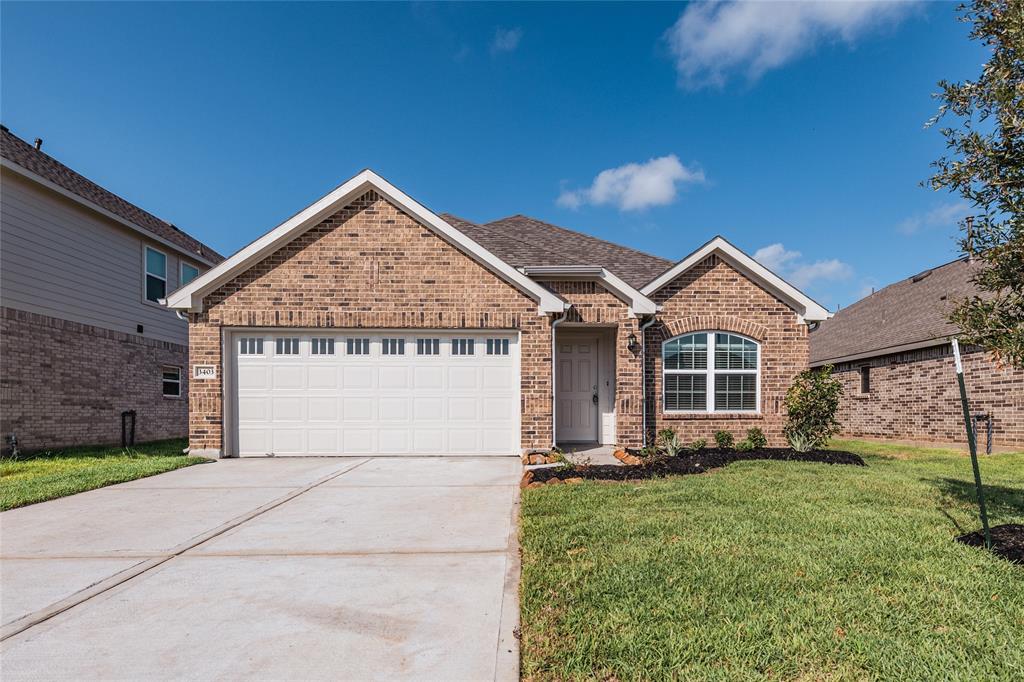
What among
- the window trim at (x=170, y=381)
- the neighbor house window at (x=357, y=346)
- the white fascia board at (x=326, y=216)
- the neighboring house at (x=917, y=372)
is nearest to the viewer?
the white fascia board at (x=326, y=216)

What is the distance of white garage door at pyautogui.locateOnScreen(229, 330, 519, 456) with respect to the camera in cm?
980

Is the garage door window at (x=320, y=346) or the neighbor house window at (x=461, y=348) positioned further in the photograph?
the neighbor house window at (x=461, y=348)

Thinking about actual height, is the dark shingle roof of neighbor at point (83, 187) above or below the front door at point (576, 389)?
above

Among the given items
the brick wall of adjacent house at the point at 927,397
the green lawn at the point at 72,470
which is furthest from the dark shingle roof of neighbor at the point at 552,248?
the brick wall of adjacent house at the point at 927,397

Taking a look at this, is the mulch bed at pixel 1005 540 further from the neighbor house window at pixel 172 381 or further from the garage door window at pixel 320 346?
the neighbor house window at pixel 172 381

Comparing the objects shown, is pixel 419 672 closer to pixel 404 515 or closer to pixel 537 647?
pixel 537 647

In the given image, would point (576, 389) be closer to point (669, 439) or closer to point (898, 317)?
point (669, 439)

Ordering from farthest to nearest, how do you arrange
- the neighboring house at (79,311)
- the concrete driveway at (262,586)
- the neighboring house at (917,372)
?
the neighboring house at (917,372) → the neighboring house at (79,311) → the concrete driveway at (262,586)

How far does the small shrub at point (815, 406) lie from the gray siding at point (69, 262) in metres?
16.2

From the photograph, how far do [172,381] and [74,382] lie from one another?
3.59 metres

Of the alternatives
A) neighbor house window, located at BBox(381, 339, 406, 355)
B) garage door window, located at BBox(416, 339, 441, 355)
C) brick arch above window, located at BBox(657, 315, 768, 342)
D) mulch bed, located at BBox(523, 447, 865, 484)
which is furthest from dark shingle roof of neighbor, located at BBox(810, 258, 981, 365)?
neighbor house window, located at BBox(381, 339, 406, 355)

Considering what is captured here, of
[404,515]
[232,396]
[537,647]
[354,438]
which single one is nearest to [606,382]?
[354,438]

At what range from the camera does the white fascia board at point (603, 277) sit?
1009 centimetres

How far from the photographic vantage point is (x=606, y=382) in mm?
11219
